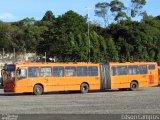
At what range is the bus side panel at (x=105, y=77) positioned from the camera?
123 feet

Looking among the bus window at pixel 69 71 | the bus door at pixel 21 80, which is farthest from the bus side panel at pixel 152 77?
the bus door at pixel 21 80

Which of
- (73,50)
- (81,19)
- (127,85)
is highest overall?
(81,19)

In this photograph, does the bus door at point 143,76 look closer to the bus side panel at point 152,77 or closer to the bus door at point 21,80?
the bus side panel at point 152,77

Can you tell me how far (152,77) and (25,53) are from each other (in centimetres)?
6456

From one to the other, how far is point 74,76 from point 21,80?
4414 mm

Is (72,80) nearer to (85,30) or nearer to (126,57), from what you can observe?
(126,57)

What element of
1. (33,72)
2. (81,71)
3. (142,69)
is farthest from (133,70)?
(33,72)

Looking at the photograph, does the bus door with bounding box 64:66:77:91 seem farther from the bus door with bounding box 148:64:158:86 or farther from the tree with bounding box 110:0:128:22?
the tree with bounding box 110:0:128:22

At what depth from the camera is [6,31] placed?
10444cm

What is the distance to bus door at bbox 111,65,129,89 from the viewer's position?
1490 inches

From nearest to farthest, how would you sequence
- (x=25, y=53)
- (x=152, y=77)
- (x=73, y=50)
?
(x=152, y=77) → (x=73, y=50) → (x=25, y=53)

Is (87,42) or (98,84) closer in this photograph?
(98,84)

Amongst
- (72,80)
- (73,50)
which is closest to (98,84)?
(72,80)

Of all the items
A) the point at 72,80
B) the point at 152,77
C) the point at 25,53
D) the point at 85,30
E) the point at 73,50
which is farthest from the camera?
the point at 25,53
